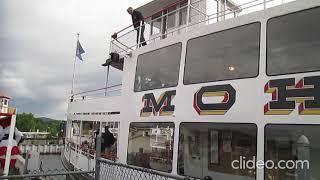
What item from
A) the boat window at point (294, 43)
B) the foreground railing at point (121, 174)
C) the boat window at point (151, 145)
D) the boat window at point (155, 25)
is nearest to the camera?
the boat window at point (294, 43)

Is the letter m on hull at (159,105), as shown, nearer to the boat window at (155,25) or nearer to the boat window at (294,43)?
the boat window at (294,43)

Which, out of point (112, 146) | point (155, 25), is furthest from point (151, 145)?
point (155, 25)

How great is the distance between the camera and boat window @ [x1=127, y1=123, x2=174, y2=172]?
273 inches

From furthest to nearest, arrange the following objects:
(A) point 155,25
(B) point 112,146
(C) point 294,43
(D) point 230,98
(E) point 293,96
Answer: (A) point 155,25 → (B) point 112,146 → (D) point 230,98 → (C) point 294,43 → (E) point 293,96

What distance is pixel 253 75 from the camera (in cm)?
567

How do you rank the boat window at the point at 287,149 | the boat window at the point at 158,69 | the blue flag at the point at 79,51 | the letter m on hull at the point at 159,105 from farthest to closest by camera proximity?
the blue flag at the point at 79,51
the boat window at the point at 158,69
the letter m on hull at the point at 159,105
the boat window at the point at 287,149

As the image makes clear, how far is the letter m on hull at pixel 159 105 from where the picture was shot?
7.06 meters

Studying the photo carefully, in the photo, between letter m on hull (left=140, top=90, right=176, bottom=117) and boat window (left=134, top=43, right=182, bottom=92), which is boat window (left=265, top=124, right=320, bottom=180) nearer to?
letter m on hull (left=140, top=90, right=176, bottom=117)

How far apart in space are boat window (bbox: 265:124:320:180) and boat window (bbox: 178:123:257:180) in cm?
26

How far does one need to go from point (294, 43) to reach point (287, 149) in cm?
159

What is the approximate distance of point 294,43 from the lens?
208 inches

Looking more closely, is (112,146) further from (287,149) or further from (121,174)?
(287,149)

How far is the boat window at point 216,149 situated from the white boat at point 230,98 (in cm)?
2

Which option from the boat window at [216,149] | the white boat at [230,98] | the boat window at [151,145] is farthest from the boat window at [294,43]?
the boat window at [151,145]
